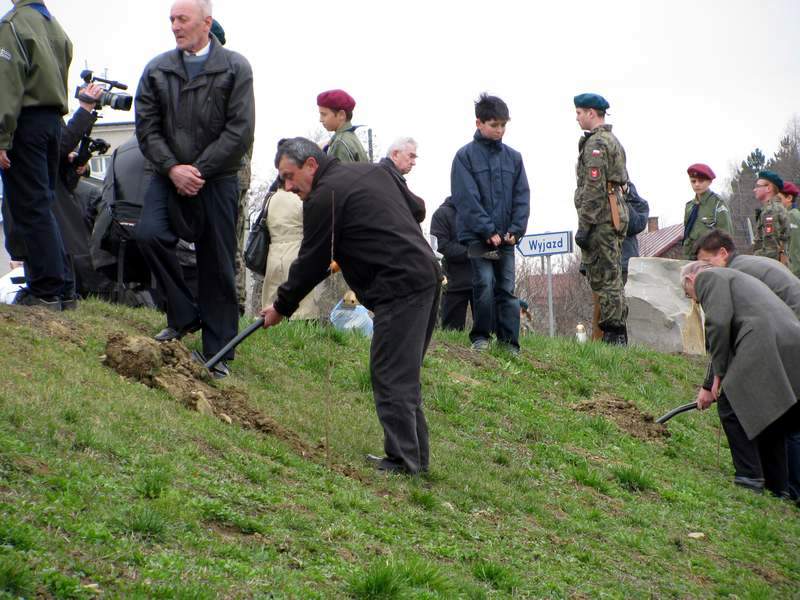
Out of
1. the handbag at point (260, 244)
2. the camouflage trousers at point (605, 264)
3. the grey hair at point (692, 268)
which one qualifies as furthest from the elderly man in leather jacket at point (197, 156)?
the camouflage trousers at point (605, 264)

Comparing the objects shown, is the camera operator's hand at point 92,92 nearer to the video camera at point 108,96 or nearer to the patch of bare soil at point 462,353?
the video camera at point 108,96

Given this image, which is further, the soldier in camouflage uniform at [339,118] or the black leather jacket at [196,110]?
the soldier in camouflage uniform at [339,118]

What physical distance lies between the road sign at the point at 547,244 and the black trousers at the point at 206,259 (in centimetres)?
1207

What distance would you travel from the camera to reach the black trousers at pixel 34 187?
833 cm

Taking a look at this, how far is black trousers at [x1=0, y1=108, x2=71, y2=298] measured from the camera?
8328mm

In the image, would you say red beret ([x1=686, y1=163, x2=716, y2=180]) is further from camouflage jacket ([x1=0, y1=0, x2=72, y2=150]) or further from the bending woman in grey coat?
camouflage jacket ([x1=0, y1=0, x2=72, y2=150])

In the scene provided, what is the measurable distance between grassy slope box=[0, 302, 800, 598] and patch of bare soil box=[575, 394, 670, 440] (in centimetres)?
17

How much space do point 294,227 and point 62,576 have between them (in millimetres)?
6826

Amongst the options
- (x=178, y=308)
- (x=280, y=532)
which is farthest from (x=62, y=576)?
(x=178, y=308)

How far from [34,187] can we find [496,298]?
16.0ft

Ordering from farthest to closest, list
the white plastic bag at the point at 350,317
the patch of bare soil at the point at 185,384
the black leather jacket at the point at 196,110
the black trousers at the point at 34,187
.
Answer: the white plastic bag at the point at 350,317
the black leather jacket at the point at 196,110
the black trousers at the point at 34,187
the patch of bare soil at the point at 185,384

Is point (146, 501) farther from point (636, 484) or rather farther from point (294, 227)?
point (294, 227)

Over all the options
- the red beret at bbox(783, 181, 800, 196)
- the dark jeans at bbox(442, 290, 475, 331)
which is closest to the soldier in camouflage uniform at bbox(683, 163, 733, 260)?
the red beret at bbox(783, 181, 800, 196)

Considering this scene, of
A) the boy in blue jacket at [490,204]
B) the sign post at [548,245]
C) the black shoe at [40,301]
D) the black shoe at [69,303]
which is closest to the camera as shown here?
the black shoe at [40,301]
